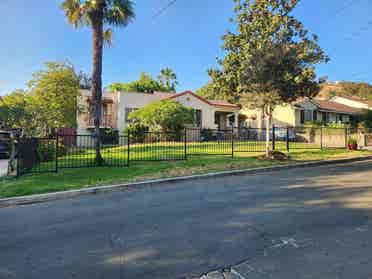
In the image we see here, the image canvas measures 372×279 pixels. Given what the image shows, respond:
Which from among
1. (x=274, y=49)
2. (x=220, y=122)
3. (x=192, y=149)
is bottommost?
(x=192, y=149)

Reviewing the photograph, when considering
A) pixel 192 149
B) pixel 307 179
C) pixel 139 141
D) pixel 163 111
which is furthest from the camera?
pixel 139 141

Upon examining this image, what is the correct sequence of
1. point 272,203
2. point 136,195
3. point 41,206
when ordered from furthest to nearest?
point 136,195
point 41,206
point 272,203

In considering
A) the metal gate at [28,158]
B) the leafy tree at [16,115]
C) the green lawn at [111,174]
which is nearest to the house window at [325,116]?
the green lawn at [111,174]

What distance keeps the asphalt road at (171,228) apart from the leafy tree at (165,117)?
12389mm

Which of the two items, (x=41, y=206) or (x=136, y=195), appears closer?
(x=41, y=206)

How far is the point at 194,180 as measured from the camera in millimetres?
8672

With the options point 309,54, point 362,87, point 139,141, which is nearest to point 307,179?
point 309,54

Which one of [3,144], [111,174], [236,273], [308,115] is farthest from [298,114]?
[236,273]

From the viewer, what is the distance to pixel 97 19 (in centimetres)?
1077

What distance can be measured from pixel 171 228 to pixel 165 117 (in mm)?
15180

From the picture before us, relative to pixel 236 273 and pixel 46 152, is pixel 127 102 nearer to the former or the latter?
pixel 46 152

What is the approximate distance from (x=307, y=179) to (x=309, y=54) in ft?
24.7

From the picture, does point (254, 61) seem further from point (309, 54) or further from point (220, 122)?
point (220, 122)

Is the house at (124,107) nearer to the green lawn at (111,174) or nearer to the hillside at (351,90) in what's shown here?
the green lawn at (111,174)
